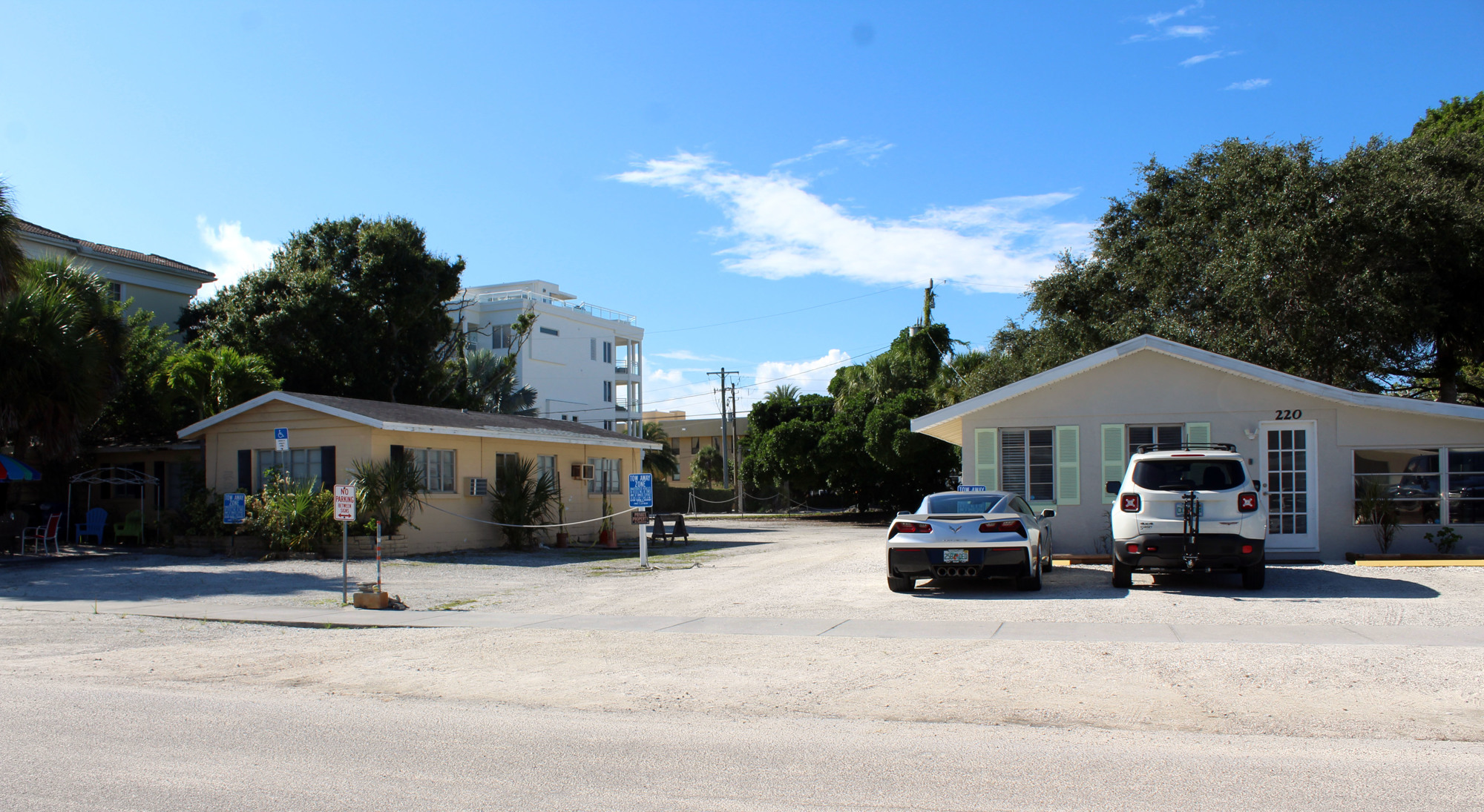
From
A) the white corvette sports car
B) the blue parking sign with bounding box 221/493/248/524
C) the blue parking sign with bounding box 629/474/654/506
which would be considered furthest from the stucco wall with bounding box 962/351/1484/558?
the blue parking sign with bounding box 221/493/248/524

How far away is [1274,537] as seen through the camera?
17.2 meters

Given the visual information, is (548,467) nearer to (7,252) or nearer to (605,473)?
(605,473)

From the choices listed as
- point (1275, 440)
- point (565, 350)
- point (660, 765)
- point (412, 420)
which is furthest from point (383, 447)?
point (565, 350)

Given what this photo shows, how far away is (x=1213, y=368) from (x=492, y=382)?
98.8 ft

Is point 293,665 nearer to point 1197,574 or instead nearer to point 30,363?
point 1197,574

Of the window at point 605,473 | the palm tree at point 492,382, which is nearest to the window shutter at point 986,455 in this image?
the window at point 605,473

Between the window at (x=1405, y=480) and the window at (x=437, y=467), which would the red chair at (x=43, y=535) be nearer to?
the window at (x=437, y=467)

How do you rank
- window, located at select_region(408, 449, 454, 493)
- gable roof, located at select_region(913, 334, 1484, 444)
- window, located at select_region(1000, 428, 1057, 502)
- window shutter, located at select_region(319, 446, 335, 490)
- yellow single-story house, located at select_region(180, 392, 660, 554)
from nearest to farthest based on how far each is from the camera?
1. gable roof, located at select_region(913, 334, 1484, 444)
2. window, located at select_region(1000, 428, 1057, 502)
3. yellow single-story house, located at select_region(180, 392, 660, 554)
4. window shutter, located at select_region(319, 446, 335, 490)
5. window, located at select_region(408, 449, 454, 493)

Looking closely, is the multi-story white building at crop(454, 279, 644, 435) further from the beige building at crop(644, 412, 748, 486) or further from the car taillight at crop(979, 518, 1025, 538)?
the car taillight at crop(979, 518, 1025, 538)

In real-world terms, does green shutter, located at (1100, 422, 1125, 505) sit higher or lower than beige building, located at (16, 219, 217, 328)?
lower

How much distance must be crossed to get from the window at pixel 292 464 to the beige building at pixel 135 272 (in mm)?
15300

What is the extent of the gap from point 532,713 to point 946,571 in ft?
25.0

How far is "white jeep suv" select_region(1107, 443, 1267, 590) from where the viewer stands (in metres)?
13.0

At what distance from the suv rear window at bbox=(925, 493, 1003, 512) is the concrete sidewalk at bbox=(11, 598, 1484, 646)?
2.90 metres
